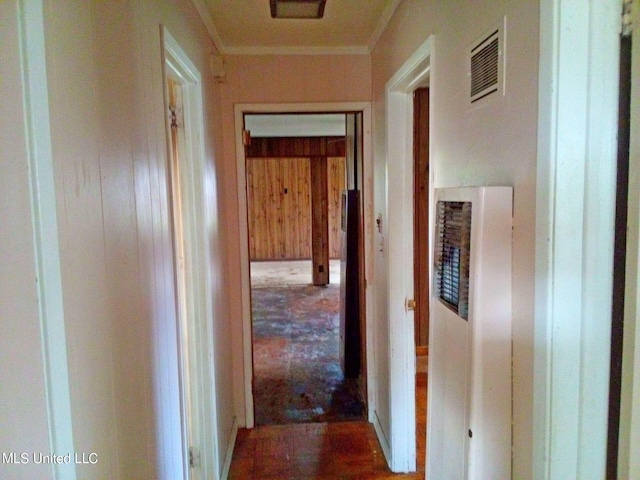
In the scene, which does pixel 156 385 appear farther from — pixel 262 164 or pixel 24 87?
pixel 262 164

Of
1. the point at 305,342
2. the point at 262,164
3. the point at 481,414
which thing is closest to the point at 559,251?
the point at 481,414

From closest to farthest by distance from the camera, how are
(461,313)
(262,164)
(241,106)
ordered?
(461,313) < (241,106) < (262,164)

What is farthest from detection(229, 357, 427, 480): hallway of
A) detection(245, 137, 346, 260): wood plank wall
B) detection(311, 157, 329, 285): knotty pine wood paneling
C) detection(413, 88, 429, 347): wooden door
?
detection(245, 137, 346, 260): wood plank wall

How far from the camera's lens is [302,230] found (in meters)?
9.86

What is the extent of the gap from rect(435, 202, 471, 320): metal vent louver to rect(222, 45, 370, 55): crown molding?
179 centimetres

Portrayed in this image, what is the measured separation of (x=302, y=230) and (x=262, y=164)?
1691 mm

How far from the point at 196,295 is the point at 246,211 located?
0.88m

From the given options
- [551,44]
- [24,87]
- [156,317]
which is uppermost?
[551,44]

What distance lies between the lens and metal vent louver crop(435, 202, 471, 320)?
3.40 ft

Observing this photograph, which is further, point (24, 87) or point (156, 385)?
point (156, 385)

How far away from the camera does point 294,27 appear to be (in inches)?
91.4

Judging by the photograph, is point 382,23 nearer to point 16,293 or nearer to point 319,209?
point 16,293

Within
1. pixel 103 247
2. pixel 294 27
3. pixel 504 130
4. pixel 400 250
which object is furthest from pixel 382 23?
pixel 103 247

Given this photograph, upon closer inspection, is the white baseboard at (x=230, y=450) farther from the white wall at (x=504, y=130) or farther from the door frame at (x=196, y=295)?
the white wall at (x=504, y=130)
